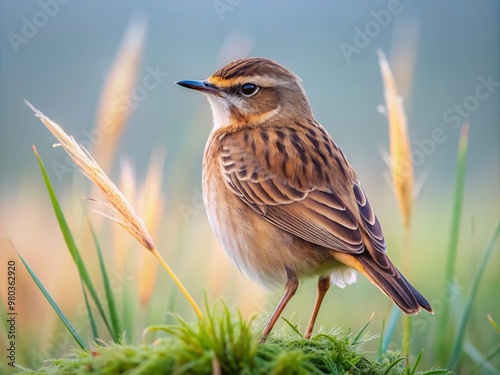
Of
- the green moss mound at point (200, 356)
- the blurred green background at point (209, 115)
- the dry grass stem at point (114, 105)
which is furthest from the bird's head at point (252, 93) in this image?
the green moss mound at point (200, 356)

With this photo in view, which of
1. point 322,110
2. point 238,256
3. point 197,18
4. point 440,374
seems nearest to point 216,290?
point 238,256

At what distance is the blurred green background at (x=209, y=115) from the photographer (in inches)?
187

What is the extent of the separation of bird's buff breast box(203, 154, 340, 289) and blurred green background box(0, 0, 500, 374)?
225mm

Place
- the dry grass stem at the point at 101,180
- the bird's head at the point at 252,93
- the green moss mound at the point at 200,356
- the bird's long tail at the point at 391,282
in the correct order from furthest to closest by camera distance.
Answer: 1. the bird's head at the point at 252,93
2. the bird's long tail at the point at 391,282
3. the dry grass stem at the point at 101,180
4. the green moss mound at the point at 200,356

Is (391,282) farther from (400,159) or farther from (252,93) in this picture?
(252,93)

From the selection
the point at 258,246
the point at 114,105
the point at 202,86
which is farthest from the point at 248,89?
the point at 258,246

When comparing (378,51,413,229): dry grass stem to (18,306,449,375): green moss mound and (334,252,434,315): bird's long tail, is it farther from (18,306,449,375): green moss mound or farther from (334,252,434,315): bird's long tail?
(18,306,449,375): green moss mound

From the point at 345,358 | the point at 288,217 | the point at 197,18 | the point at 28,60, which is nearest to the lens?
the point at 345,358

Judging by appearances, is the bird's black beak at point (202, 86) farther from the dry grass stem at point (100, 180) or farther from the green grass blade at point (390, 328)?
the green grass blade at point (390, 328)

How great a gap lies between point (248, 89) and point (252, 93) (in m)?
0.04

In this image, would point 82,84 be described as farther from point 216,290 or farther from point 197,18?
point 216,290

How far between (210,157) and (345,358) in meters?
Answer: 1.97

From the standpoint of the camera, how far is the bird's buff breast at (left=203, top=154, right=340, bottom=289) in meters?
3.80

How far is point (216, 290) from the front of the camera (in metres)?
4.08
